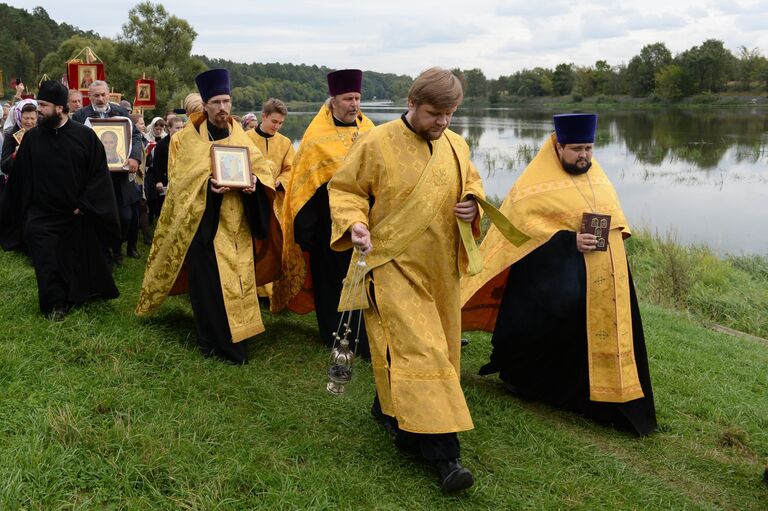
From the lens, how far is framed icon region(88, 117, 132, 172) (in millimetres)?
6766

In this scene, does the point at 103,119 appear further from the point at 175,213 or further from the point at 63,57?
the point at 63,57

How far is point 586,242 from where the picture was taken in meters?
4.57

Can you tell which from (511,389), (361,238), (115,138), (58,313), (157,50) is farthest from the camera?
(157,50)

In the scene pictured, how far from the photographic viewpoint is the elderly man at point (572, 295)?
4613 mm

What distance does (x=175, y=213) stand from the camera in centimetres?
528

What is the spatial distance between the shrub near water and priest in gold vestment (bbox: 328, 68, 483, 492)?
7.21m

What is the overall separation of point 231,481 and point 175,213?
2.40m

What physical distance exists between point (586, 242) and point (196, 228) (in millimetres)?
2655

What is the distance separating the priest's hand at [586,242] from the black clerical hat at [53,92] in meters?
3.84

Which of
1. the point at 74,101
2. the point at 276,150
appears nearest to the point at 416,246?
the point at 276,150


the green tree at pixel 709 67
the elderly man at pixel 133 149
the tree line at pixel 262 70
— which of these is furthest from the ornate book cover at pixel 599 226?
the green tree at pixel 709 67

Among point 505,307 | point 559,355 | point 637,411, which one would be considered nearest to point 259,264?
point 505,307

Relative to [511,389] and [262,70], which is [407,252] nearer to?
[511,389]

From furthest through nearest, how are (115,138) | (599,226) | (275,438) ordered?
1. (115,138)
2. (599,226)
3. (275,438)
